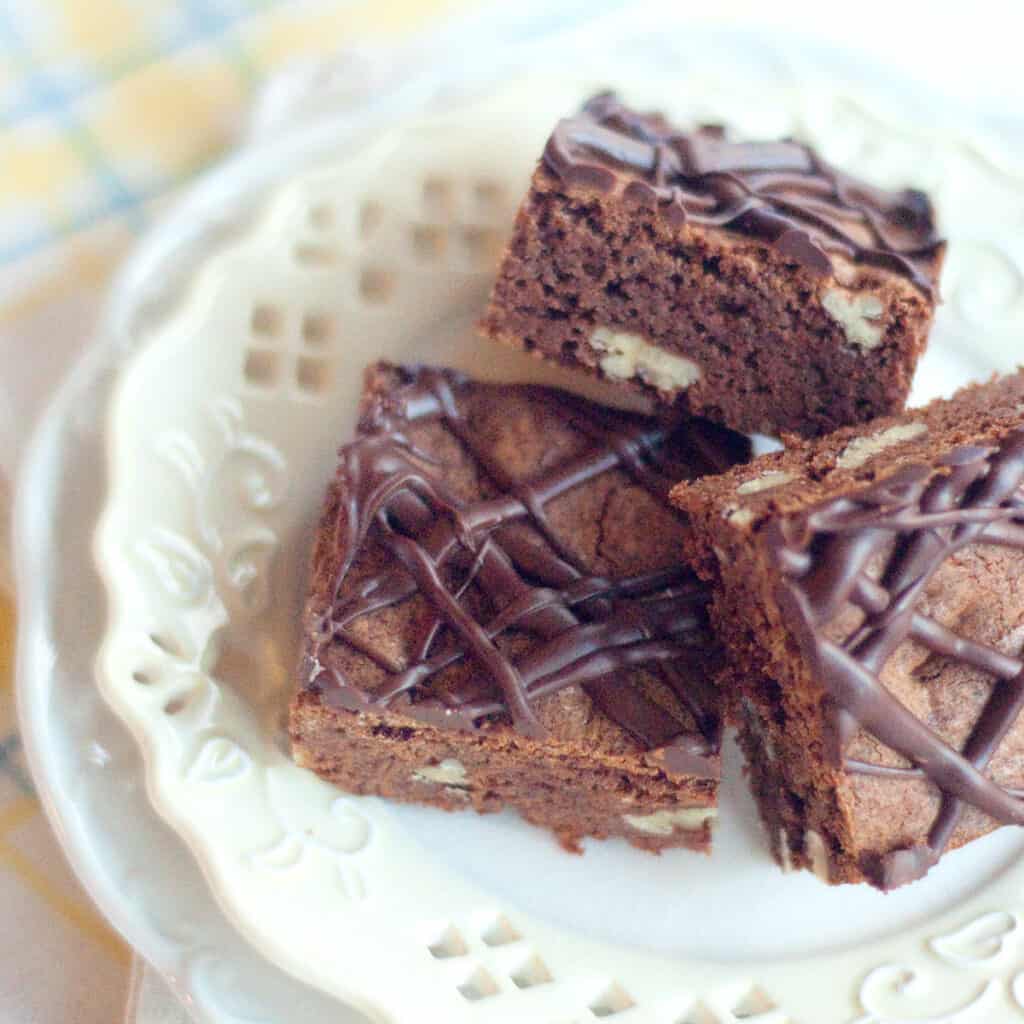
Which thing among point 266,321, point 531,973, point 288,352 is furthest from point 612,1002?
point 266,321

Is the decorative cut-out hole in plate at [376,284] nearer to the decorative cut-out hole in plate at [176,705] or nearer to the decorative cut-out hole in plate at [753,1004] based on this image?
the decorative cut-out hole in plate at [176,705]

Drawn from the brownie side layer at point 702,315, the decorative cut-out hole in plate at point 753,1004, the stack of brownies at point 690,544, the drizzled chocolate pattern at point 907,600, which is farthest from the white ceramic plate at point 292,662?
the drizzled chocolate pattern at point 907,600

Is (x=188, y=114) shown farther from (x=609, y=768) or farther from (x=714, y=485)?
(x=609, y=768)

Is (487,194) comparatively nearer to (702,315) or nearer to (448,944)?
(702,315)

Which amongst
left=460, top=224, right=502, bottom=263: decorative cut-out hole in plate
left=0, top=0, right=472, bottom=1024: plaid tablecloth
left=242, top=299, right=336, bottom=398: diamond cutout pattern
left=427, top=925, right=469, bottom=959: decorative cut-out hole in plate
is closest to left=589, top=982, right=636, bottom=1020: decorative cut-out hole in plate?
left=427, top=925, right=469, bottom=959: decorative cut-out hole in plate

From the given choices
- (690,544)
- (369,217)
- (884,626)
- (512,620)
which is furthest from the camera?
(369,217)

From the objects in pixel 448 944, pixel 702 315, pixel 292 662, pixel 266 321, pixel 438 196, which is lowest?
pixel 448 944
